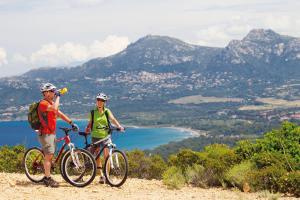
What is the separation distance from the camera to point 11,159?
16141 mm

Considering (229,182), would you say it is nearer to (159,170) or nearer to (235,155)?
(235,155)

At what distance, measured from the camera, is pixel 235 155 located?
12297 millimetres

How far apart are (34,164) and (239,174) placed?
457cm

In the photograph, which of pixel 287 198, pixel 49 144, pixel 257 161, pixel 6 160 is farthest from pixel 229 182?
pixel 6 160

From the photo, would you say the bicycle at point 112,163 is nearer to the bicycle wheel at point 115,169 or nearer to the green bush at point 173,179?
the bicycle wheel at point 115,169

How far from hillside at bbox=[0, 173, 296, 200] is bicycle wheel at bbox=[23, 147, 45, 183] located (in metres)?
0.18

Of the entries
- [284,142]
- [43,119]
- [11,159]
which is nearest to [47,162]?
[43,119]

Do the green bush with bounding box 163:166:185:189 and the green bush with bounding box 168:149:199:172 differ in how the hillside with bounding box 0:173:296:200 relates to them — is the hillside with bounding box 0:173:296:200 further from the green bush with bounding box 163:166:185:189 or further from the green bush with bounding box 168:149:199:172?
the green bush with bounding box 168:149:199:172

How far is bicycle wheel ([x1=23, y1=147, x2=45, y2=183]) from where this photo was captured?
1011cm

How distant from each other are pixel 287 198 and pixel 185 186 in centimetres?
247

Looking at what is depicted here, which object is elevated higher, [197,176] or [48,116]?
[48,116]

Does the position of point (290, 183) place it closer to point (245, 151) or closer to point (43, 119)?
point (245, 151)

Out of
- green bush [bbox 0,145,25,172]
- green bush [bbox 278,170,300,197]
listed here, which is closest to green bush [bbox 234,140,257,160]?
green bush [bbox 278,170,300,197]

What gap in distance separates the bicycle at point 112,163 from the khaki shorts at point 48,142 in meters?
0.59
